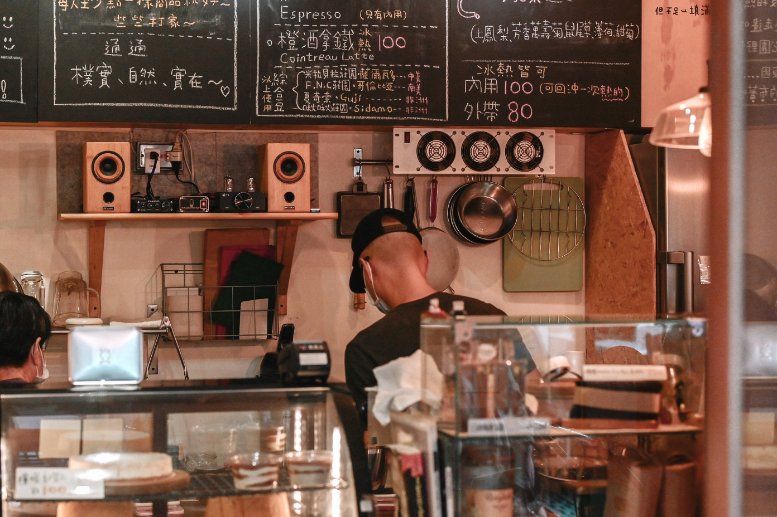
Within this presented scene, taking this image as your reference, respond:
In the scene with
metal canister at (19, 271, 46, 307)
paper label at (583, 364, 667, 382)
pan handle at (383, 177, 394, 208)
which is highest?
pan handle at (383, 177, 394, 208)

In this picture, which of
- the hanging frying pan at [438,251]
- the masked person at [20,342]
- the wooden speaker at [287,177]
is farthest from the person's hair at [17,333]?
the hanging frying pan at [438,251]

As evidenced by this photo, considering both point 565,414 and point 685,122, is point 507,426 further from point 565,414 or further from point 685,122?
point 685,122

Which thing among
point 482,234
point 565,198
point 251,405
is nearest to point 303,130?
point 482,234

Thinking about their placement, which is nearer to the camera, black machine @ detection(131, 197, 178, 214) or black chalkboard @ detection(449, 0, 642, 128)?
black machine @ detection(131, 197, 178, 214)

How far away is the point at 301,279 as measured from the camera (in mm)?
4199

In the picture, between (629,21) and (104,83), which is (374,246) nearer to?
(104,83)

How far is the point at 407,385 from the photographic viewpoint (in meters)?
1.82

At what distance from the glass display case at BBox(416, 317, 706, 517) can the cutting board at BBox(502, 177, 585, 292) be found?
7.93 feet

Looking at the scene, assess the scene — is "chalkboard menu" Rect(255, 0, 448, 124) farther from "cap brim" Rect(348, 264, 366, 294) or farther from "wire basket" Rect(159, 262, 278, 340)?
"cap brim" Rect(348, 264, 366, 294)

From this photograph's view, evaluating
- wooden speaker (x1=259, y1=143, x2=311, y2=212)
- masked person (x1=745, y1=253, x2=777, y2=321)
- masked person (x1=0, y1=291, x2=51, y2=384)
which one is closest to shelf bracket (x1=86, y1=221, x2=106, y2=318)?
wooden speaker (x1=259, y1=143, x2=311, y2=212)

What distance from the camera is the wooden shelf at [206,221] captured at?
12.4 feet

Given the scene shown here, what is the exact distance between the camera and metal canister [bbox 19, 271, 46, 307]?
387 cm

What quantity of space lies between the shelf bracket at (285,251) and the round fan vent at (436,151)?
62 cm

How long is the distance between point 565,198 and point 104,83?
204 cm
